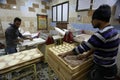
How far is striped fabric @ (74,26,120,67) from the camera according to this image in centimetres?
73

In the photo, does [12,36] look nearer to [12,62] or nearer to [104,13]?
[12,62]

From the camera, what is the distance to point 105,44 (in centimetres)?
74

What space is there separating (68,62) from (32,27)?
9.69 feet

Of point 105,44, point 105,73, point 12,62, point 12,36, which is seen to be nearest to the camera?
point 105,44

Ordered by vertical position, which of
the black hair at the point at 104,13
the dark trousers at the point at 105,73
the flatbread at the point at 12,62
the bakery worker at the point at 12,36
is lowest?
the flatbread at the point at 12,62

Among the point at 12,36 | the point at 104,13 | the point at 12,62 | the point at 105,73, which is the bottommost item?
the point at 12,62

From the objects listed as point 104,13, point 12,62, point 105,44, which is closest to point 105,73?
point 105,44

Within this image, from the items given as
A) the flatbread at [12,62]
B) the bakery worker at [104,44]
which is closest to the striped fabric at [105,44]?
the bakery worker at [104,44]

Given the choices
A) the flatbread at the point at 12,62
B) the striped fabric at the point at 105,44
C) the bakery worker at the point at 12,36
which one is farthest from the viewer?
the bakery worker at the point at 12,36

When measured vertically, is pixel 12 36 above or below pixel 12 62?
above

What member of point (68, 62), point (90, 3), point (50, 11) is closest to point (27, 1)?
point (50, 11)

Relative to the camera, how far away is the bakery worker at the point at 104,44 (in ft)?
2.41

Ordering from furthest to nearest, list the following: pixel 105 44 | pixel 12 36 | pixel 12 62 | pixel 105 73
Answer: pixel 12 36 < pixel 12 62 < pixel 105 73 < pixel 105 44

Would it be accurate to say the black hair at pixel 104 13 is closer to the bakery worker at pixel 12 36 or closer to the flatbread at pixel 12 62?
the flatbread at pixel 12 62
